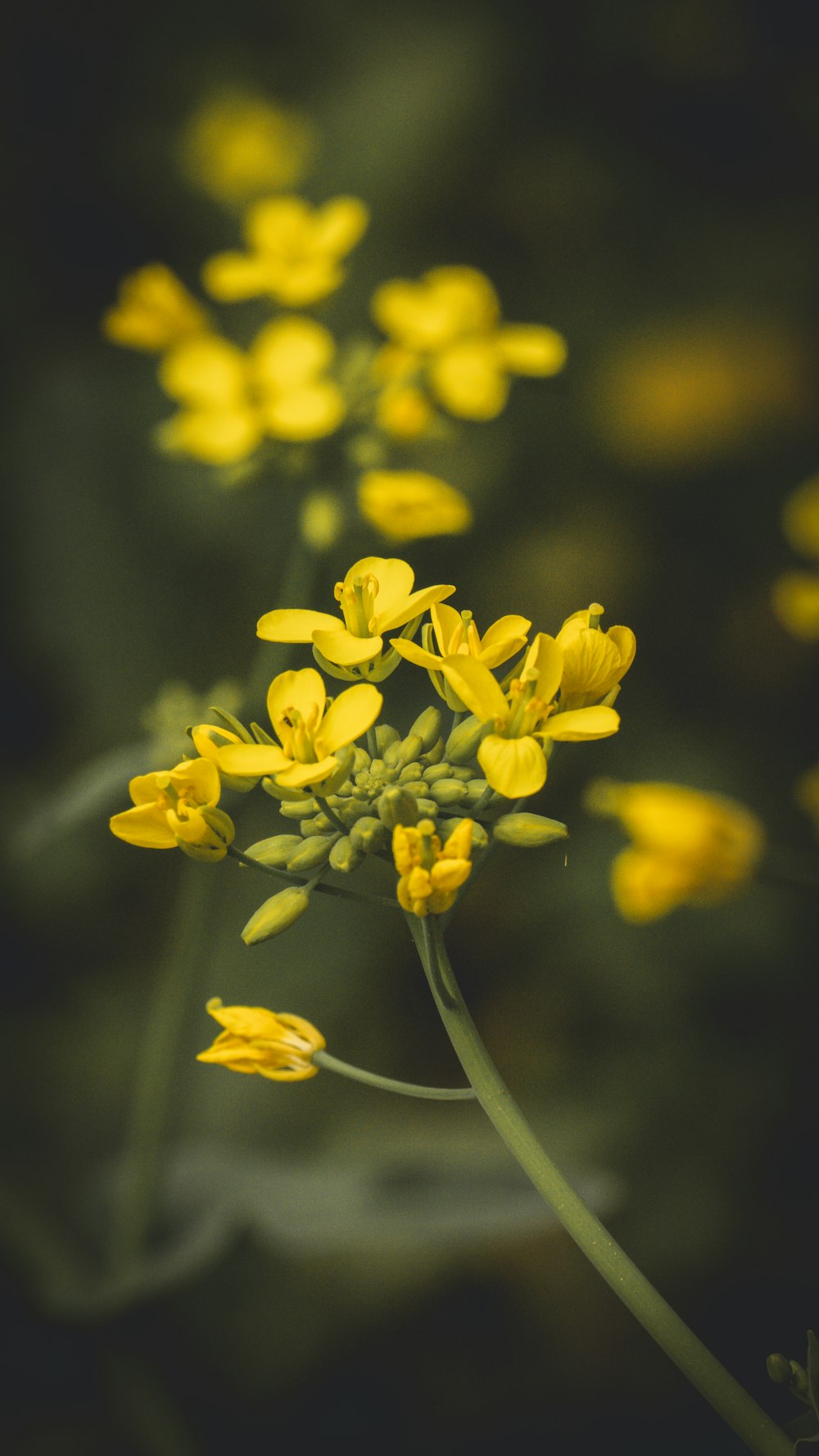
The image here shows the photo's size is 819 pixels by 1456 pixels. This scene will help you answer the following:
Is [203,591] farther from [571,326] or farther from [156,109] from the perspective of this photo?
[156,109]

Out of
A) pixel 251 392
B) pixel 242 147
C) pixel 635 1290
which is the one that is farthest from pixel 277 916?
pixel 242 147

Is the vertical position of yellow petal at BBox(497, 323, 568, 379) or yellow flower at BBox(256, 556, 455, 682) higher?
yellow petal at BBox(497, 323, 568, 379)

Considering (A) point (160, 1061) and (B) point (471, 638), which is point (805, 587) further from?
(A) point (160, 1061)

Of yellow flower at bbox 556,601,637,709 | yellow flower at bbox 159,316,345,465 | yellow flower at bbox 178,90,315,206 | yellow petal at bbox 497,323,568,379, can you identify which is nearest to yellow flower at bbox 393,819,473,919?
yellow flower at bbox 556,601,637,709

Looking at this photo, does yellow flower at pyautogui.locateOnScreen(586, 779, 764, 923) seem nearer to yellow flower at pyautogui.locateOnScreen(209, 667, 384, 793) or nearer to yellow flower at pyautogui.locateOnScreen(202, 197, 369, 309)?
yellow flower at pyautogui.locateOnScreen(209, 667, 384, 793)

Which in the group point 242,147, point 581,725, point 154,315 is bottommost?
point 581,725

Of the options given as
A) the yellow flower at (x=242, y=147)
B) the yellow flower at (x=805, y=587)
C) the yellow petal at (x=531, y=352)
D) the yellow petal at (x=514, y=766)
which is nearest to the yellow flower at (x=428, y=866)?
the yellow petal at (x=514, y=766)
